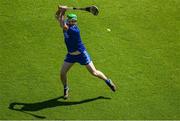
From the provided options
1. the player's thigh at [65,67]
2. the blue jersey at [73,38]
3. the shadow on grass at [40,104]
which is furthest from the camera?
the player's thigh at [65,67]

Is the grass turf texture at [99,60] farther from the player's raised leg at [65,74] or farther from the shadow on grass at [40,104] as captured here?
the player's raised leg at [65,74]

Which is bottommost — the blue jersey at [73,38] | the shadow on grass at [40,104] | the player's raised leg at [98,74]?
the shadow on grass at [40,104]

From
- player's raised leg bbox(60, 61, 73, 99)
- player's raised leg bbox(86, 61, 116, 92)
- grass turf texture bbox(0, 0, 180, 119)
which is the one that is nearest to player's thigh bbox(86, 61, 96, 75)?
player's raised leg bbox(86, 61, 116, 92)

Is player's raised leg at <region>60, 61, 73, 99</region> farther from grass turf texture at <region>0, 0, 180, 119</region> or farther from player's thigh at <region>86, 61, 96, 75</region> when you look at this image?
player's thigh at <region>86, 61, 96, 75</region>

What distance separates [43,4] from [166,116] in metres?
6.33

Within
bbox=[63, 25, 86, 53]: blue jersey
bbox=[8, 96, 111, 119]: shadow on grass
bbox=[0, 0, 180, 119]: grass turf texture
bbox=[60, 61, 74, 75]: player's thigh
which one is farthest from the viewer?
bbox=[60, 61, 74, 75]: player's thigh

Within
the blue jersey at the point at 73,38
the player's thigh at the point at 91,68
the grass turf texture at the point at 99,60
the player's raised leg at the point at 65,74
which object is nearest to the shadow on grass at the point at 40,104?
the grass turf texture at the point at 99,60

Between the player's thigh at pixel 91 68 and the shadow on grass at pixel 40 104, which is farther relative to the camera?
the player's thigh at pixel 91 68

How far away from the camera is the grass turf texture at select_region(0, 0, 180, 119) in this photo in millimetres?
12836

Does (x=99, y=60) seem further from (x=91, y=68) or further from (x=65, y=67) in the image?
(x=65, y=67)

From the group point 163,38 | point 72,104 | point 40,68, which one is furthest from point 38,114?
point 163,38

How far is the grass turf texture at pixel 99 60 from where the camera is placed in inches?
505

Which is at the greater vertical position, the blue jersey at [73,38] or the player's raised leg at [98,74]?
the blue jersey at [73,38]

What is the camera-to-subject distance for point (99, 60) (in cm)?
1452
